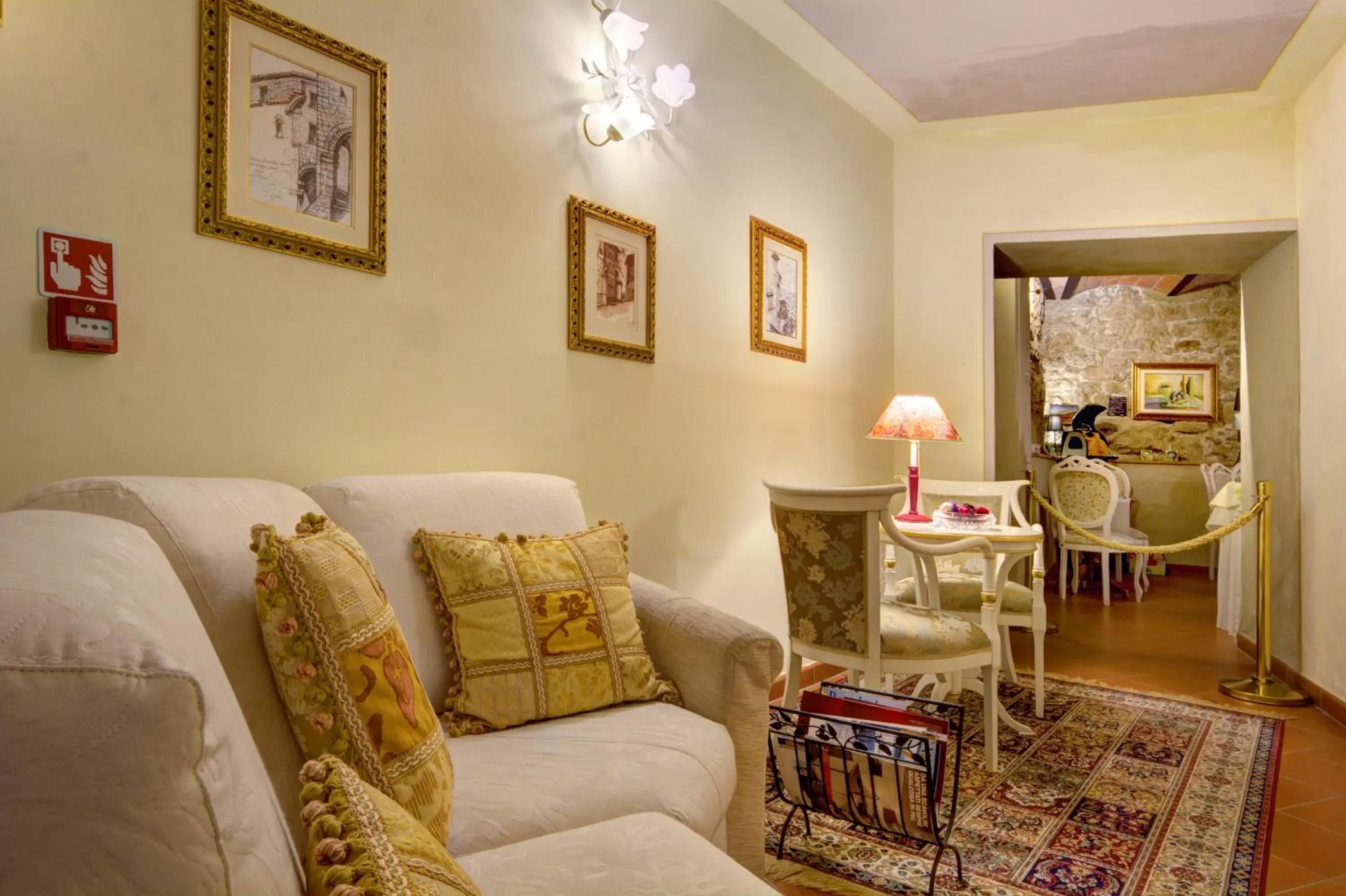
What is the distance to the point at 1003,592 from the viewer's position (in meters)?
3.45

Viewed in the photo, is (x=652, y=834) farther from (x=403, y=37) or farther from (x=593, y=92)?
(x=593, y=92)

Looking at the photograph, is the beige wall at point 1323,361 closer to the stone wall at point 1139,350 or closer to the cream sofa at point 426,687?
the cream sofa at point 426,687

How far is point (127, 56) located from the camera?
1.63m

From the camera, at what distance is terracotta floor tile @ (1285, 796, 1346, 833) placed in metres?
2.55

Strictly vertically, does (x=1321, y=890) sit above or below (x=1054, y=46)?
below

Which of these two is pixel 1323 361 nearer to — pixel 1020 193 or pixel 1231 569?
pixel 1020 193

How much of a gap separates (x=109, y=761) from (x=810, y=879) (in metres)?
2.00

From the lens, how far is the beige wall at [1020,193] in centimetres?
440

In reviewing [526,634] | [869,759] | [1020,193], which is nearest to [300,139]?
[526,634]

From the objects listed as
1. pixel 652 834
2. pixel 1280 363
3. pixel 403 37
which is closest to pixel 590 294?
pixel 403 37

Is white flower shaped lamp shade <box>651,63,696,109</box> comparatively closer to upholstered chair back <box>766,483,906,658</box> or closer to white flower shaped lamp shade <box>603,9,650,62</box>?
white flower shaped lamp shade <box>603,9,650,62</box>

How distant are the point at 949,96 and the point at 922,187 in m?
0.67

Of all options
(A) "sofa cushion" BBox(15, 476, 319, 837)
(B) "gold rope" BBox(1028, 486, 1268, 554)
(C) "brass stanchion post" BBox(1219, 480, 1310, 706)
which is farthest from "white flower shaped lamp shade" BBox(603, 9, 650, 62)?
(C) "brass stanchion post" BBox(1219, 480, 1310, 706)

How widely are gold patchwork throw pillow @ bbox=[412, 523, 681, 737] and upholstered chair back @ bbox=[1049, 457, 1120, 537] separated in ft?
17.9
